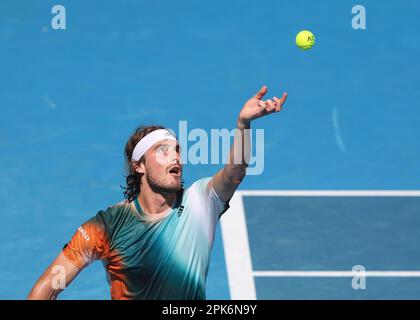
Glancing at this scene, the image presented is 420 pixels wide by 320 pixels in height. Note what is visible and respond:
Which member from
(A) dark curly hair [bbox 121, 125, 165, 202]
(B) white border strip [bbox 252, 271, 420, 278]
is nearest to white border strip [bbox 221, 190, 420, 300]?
(B) white border strip [bbox 252, 271, 420, 278]

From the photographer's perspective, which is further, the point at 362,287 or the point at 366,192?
the point at 366,192

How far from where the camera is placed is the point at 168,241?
31.8ft

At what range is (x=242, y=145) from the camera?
944 centimetres

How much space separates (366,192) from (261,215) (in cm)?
161

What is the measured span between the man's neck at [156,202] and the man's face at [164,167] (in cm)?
6

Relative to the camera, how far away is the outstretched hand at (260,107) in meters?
9.07

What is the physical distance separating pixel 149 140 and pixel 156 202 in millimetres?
682

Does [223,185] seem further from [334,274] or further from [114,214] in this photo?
[334,274]

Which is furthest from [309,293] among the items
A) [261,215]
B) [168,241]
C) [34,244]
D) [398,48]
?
[398,48]

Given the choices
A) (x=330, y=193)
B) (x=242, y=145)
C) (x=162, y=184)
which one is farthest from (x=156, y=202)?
(x=330, y=193)

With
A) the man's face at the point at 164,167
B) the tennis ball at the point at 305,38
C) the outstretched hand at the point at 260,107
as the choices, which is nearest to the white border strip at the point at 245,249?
the tennis ball at the point at 305,38

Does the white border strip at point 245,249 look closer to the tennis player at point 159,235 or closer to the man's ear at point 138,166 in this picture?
the man's ear at point 138,166
